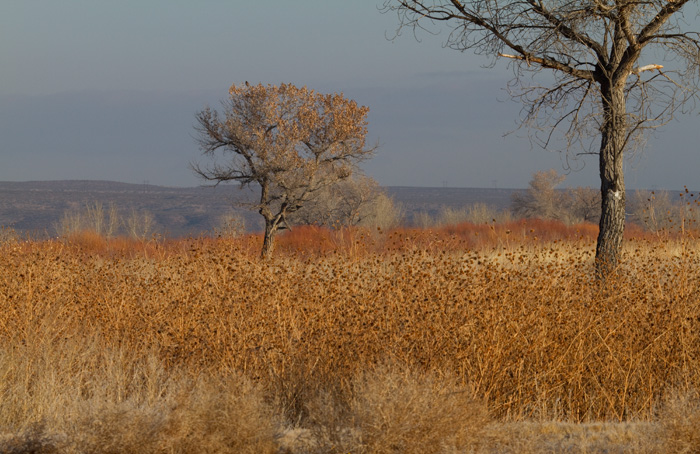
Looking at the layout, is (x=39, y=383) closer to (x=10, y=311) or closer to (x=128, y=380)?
(x=128, y=380)

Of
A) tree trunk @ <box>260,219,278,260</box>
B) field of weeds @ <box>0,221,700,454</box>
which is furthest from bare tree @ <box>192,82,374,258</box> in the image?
field of weeds @ <box>0,221,700,454</box>

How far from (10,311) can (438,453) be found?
20.8 ft

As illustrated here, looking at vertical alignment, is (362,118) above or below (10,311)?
above

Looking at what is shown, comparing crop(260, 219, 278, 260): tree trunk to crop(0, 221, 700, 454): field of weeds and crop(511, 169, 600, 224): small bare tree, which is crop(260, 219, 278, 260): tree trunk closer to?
crop(0, 221, 700, 454): field of weeds

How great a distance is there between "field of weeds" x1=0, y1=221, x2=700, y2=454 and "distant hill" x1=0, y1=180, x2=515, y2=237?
59.1 metres

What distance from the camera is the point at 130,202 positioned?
10288 cm

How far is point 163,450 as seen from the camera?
154 inches

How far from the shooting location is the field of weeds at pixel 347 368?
12.9ft

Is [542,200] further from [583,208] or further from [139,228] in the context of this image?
[139,228]

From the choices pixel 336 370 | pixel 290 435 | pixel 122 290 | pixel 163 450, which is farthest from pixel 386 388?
pixel 122 290

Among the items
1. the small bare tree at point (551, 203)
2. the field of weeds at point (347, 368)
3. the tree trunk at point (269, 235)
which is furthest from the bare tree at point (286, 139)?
the small bare tree at point (551, 203)

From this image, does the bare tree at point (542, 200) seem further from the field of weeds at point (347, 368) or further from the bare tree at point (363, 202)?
the field of weeds at point (347, 368)

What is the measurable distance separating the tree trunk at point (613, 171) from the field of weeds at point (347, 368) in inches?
75.8

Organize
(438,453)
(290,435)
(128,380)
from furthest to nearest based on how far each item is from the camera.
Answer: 1. (128,380)
2. (290,435)
3. (438,453)
